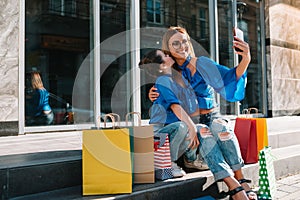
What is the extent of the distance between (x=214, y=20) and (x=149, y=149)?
4287 millimetres

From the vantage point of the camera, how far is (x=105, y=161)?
186 centimetres

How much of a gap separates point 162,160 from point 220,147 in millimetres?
443

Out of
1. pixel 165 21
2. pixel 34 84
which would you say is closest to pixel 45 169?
pixel 34 84

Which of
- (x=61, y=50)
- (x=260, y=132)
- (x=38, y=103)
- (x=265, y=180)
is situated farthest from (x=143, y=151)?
(x=61, y=50)

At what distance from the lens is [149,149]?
2127 mm

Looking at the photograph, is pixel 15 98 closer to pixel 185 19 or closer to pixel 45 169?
pixel 45 169

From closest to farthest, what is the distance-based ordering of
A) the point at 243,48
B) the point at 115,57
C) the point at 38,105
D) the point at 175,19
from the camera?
1. the point at 243,48
2. the point at 38,105
3. the point at 115,57
4. the point at 175,19

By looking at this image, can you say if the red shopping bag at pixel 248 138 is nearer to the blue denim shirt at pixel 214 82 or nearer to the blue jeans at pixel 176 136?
the blue denim shirt at pixel 214 82

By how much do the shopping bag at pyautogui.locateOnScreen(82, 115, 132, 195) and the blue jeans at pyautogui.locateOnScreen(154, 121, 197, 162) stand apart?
0.42m

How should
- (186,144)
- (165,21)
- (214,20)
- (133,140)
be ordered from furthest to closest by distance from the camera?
(165,21) < (214,20) < (186,144) < (133,140)

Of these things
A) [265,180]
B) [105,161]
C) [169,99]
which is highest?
[169,99]

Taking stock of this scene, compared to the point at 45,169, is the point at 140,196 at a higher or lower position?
lower

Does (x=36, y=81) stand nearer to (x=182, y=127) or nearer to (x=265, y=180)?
(x=182, y=127)

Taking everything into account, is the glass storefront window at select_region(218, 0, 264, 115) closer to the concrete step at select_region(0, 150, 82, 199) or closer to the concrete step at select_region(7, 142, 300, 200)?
the concrete step at select_region(7, 142, 300, 200)
